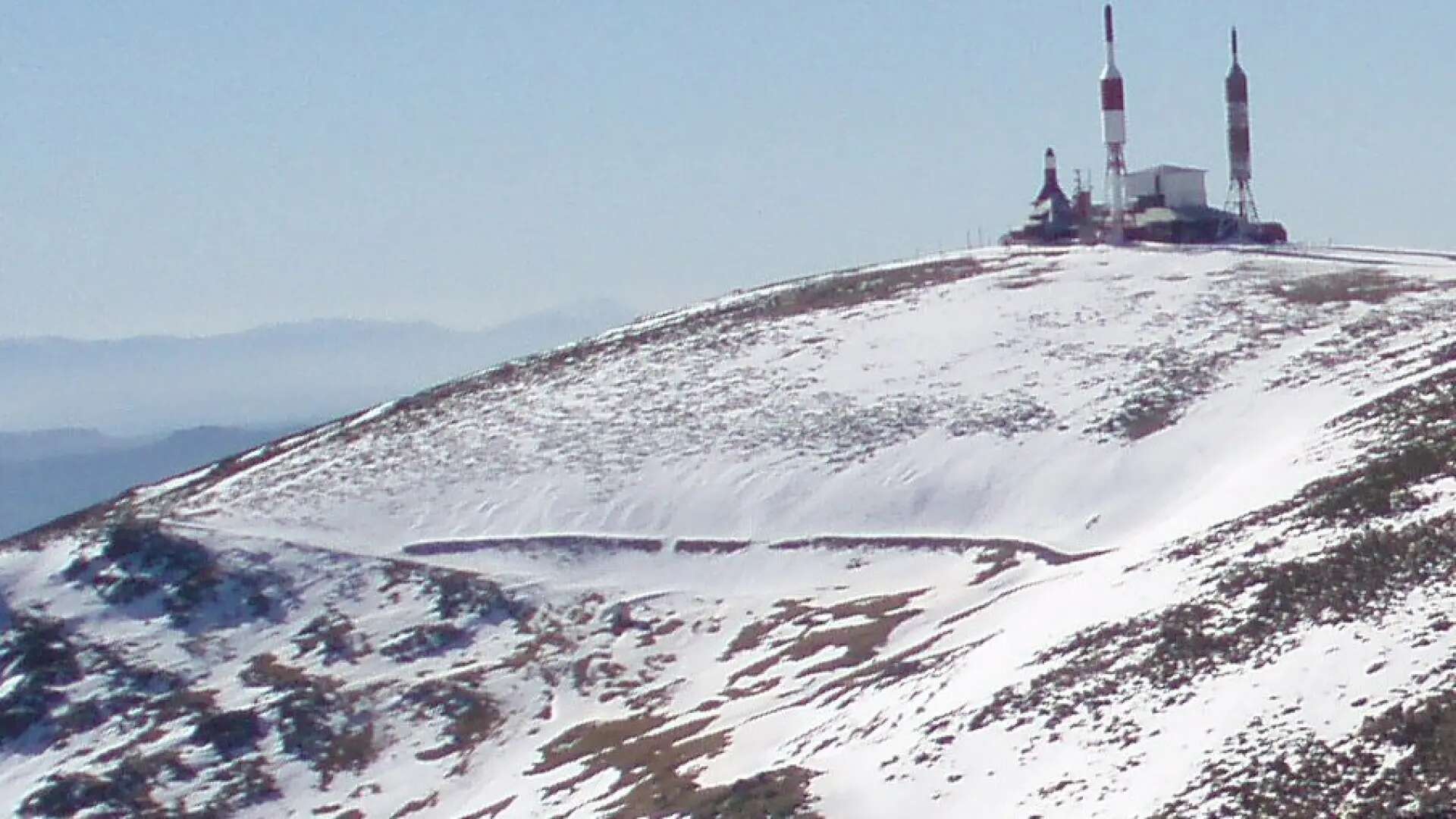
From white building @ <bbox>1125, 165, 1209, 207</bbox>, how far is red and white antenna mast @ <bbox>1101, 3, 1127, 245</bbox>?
151 inches

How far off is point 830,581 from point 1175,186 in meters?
55.3

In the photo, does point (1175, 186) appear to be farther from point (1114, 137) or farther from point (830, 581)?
point (830, 581)

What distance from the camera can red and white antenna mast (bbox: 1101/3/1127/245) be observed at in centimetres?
9394

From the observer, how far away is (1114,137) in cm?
9462

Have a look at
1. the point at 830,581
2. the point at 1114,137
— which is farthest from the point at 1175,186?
the point at 830,581

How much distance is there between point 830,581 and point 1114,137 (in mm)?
51604

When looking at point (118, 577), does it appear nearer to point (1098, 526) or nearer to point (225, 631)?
point (225, 631)

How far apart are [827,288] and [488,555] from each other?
33.2 metres

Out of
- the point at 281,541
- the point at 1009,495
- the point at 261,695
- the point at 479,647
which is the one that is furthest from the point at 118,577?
the point at 1009,495

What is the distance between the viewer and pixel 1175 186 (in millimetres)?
98000

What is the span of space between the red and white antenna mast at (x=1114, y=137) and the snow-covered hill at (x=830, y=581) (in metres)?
15.7

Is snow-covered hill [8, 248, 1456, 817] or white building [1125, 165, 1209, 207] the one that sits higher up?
white building [1125, 165, 1209, 207]

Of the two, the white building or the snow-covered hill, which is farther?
the white building

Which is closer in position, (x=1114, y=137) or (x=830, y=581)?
(x=830, y=581)
